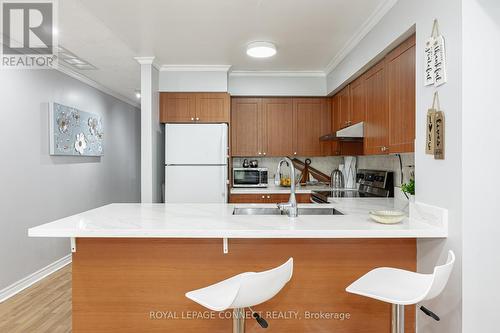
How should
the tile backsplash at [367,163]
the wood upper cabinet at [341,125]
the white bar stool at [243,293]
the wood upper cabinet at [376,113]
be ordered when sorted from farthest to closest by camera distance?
the wood upper cabinet at [341,125], the tile backsplash at [367,163], the wood upper cabinet at [376,113], the white bar stool at [243,293]

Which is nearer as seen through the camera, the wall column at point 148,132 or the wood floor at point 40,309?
the wood floor at point 40,309

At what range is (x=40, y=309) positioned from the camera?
280cm

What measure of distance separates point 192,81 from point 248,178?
1449 mm

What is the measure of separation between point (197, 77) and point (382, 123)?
2340mm

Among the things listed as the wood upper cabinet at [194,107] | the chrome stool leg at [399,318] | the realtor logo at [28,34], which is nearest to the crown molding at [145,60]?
the wood upper cabinet at [194,107]

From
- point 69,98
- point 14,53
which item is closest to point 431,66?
point 14,53

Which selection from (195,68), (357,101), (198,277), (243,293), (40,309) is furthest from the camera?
(195,68)

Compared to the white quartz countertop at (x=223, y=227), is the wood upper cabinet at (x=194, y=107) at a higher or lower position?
higher

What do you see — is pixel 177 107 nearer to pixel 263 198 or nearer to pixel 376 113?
pixel 263 198

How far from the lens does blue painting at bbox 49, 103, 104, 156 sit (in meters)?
3.62

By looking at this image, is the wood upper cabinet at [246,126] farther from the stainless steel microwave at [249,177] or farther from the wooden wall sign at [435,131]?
the wooden wall sign at [435,131]

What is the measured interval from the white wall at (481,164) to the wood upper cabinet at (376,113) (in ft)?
3.52

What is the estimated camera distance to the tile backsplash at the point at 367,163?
2936 mm

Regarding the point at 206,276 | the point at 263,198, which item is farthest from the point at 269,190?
the point at 206,276
